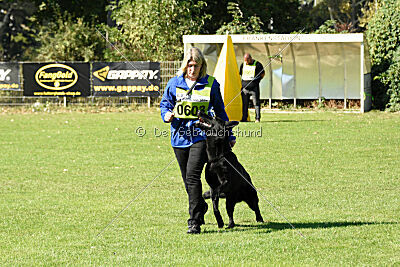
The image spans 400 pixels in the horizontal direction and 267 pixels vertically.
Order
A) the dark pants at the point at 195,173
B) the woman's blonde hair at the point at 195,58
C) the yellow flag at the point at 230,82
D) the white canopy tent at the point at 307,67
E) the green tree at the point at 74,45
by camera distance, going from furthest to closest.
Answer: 1. the green tree at the point at 74,45
2. the white canopy tent at the point at 307,67
3. the yellow flag at the point at 230,82
4. the dark pants at the point at 195,173
5. the woman's blonde hair at the point at 195,58

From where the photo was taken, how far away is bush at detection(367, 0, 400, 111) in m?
24.6

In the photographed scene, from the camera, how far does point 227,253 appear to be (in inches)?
259

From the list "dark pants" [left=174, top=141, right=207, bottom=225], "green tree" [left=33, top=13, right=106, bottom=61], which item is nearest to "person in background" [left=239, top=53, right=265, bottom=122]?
"dark pants" [left=174, top=141, right=207, bottom=225]

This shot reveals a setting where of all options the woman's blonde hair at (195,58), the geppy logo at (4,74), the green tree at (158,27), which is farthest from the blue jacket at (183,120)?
the green tree at (158,27)

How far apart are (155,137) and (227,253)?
40.0 feet

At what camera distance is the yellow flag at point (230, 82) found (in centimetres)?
1975

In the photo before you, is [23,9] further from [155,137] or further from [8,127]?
[155,137]

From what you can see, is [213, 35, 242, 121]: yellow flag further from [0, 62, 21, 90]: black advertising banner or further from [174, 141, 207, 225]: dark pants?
[174, 141, 207, 225]: dark pants

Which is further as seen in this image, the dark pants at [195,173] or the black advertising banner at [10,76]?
the black advertising banner at [10,76]

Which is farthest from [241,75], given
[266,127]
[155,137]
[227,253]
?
[227,253]

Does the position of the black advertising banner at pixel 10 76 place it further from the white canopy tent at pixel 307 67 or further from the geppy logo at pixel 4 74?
the white canopy tent at pixel 307 67

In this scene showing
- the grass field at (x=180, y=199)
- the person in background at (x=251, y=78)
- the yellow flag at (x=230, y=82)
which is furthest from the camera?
the person in background at (x=251, y=78)

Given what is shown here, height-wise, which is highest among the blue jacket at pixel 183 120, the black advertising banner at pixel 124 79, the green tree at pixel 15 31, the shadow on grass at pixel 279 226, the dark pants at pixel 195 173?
the green tree at pixel 15 31

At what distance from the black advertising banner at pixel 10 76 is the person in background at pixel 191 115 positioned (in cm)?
2121
